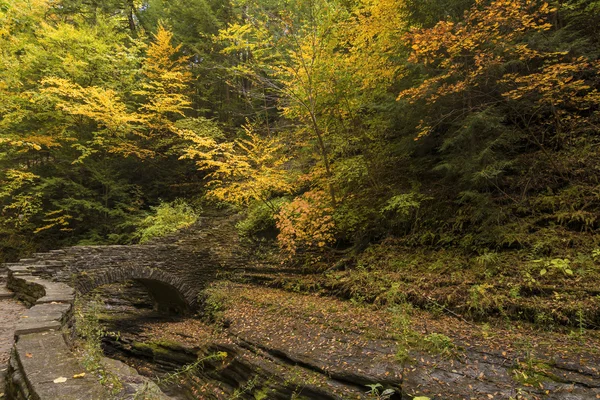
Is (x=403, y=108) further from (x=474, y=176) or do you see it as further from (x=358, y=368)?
(x=358, y=368)

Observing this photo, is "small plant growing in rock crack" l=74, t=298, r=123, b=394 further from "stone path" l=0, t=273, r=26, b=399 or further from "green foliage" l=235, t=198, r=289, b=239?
"green foliage" l=235, t=198, r=289, b=239

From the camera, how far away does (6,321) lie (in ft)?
18.6

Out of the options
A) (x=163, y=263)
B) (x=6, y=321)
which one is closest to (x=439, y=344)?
(x=6, y=321)

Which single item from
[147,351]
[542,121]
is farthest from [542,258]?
[147,351]

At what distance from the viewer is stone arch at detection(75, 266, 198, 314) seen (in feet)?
30.1

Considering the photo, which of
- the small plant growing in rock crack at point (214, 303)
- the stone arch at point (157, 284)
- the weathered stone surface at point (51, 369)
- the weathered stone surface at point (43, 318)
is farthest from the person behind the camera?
the small plant growing in rock crack at point (214, 303)

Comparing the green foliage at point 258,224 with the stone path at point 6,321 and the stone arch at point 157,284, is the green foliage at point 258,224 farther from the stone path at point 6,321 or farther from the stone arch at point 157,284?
the stone path at point 6,321

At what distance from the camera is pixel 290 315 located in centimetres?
748

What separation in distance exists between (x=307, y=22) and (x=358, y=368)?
825 centimetres

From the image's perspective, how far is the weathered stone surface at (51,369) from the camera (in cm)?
234

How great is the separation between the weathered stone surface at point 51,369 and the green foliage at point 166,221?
9.32m

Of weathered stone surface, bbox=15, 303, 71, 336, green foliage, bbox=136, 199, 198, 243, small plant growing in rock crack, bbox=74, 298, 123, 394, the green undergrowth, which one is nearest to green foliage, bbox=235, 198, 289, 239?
green foliage, bbox=136, 199, 198, 243

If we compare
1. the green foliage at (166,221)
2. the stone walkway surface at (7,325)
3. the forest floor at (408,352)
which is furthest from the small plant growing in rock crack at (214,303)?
the stone walkway surface at (7,325)

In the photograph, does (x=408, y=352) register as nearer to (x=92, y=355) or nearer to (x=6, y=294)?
(x=92, y=355)
